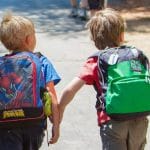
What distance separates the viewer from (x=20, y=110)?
349cm

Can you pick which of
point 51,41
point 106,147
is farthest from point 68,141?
point 51,41

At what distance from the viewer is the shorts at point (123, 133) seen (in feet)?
11.7

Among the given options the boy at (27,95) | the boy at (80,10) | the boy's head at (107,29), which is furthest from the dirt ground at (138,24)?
the boy at (27,95)

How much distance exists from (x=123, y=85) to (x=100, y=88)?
184mm

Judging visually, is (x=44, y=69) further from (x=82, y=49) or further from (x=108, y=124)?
(x=82, y=49)

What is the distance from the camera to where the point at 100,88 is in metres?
3.62

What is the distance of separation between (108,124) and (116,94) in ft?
0.70

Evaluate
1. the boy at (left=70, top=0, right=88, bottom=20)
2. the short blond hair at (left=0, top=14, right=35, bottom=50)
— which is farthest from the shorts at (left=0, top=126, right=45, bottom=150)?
the boy at (left=70, top=0, right=88, bottom=20)

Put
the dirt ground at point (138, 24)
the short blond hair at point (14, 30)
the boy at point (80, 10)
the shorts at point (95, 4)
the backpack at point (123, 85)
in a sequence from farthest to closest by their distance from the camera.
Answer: the boy at point (80, 10), the shorts at point (95, 4), the dirt ground at point (138, 24), the short blond hair at point (14, 30), the backpack at point (123, 85)

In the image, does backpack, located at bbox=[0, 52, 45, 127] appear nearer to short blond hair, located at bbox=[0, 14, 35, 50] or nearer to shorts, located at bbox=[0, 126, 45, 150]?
shorts, located at bbox=[0, 126, 45, 150]

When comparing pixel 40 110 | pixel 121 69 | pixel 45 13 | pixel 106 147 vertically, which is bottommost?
pixel 45 13

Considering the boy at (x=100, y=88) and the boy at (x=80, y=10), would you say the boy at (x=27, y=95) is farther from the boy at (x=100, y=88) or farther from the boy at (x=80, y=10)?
the boy at (x=80, y=10)

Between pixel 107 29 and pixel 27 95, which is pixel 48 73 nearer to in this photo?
pixel 27 95

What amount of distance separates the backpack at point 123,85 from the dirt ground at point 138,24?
211 inches
